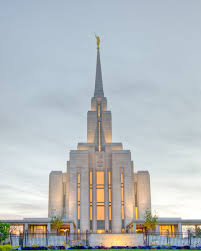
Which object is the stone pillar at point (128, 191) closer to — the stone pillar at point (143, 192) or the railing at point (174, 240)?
the stone pillar at point (143, 192)

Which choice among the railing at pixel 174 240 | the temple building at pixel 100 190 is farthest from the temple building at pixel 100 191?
the railing at pixel 174 240

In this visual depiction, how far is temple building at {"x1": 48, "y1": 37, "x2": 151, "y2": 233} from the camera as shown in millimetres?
63625

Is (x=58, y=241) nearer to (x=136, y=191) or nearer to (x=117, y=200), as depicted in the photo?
(x=117, y=200)

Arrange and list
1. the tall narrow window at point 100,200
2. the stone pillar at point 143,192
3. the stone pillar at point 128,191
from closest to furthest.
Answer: the stone pillar at point 128,191
the tall narrow window at point 100,200
the stone pillar at point 143,192

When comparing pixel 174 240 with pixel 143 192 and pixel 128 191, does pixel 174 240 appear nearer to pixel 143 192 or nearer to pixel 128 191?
pixel 128 191

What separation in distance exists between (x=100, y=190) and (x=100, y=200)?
1.86 metres

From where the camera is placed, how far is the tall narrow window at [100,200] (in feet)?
211

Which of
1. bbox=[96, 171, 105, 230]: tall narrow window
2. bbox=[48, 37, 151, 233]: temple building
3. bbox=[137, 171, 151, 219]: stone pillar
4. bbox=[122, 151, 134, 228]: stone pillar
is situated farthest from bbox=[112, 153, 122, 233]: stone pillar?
bbox=[137, 171, 151, 219]: stone pillar

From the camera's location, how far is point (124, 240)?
122 feet

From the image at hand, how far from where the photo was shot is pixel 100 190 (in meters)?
66.6

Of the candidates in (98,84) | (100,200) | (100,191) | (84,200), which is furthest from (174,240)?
(98,84)

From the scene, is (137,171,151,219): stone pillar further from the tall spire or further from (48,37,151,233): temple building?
the tall spire

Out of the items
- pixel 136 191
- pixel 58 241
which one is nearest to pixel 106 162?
pixel 136 191

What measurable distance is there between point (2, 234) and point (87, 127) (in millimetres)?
42224
